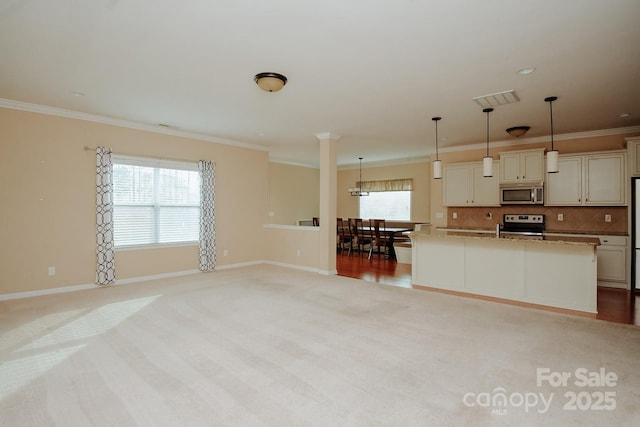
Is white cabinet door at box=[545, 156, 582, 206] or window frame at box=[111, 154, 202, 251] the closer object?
window frame at box=[111, 154, 202, 251]

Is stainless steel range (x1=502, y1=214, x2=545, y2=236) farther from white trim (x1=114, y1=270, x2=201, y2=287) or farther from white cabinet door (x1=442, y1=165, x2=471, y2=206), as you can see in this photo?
white trim (x1=114, y1=270, x2=201, y2=287)

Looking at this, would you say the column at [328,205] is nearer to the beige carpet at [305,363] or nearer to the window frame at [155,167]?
the beige carpet at [305,363]

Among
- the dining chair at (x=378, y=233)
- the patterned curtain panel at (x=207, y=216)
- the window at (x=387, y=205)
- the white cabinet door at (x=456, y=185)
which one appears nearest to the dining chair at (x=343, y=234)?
the dining chair at (x=378, y=233)

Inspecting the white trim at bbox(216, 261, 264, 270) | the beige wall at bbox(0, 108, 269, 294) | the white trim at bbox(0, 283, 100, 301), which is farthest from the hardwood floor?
the white trim at bbox(0, 283, 100, 301)

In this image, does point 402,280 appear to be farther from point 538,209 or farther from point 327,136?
point 538,209

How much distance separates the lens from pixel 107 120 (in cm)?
518

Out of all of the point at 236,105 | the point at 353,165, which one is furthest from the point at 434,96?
the point at 353,165

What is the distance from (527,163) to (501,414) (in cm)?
536

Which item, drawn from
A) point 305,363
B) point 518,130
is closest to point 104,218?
point 305,363

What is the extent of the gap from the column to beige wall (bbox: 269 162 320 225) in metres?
3.62

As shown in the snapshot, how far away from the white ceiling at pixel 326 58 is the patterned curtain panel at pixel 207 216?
4.50 ft

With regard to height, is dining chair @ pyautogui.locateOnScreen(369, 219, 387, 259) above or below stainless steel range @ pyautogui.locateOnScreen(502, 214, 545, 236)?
below

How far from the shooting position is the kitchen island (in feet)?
12.8

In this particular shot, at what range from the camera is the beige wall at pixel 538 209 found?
5.71 metres
